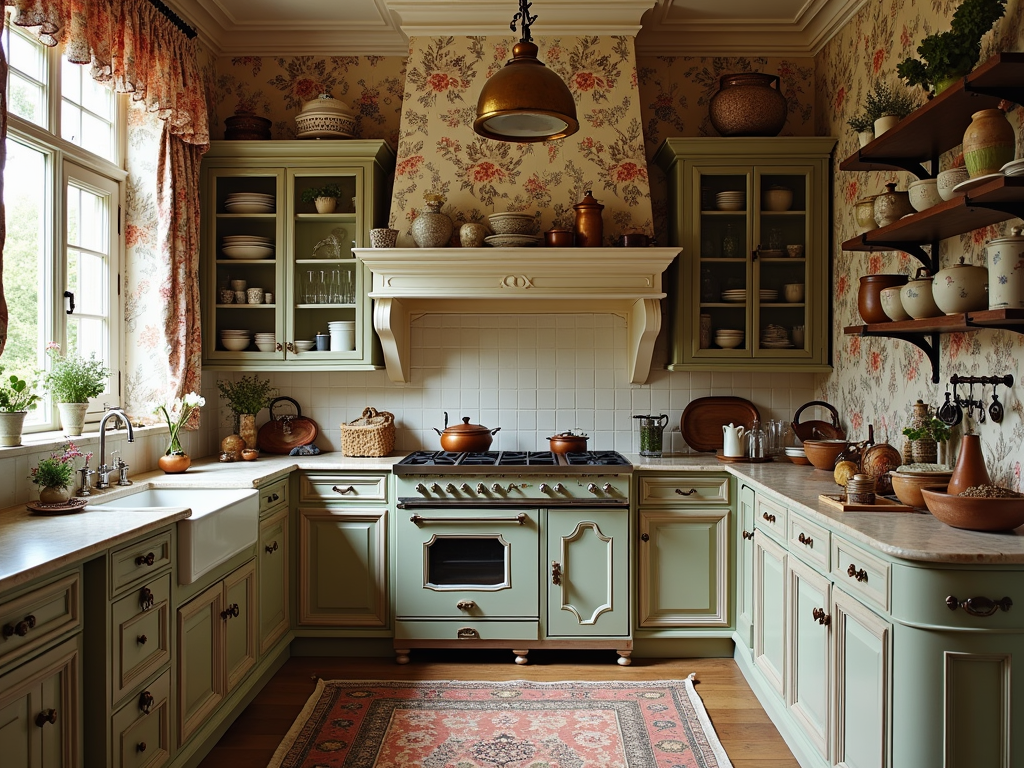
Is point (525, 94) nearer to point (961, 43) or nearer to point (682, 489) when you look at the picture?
point (961, 43)

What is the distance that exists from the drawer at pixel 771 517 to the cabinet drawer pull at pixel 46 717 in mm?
2269

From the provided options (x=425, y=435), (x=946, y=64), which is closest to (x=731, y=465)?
(x=425, y=435)

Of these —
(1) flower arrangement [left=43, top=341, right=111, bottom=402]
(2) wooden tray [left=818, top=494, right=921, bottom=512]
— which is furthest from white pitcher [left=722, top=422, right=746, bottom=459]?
(1) flower arrangement [left=43, top=341, right=111, bottom=402]

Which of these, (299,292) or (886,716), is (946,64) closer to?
(886,716)

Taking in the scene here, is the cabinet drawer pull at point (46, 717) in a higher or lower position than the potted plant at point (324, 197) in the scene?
lower

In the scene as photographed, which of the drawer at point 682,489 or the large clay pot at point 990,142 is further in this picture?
the drawer at point 682,489

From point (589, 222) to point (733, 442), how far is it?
4.05ft

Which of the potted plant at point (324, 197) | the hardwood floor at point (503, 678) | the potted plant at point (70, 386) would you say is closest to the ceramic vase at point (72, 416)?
the potted plant at point (70, 386)

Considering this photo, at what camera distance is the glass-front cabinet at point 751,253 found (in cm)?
374

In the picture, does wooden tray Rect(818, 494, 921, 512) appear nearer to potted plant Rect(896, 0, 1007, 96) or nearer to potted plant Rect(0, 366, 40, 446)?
potted plant Rect(896, 0, 1007, 96)

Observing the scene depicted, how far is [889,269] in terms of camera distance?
125 inches

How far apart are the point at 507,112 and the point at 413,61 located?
1828mm

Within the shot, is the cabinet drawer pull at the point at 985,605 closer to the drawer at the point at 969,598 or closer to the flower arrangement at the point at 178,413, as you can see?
the drawer at the point at 969,598

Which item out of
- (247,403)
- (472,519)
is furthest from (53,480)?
(472,519)
